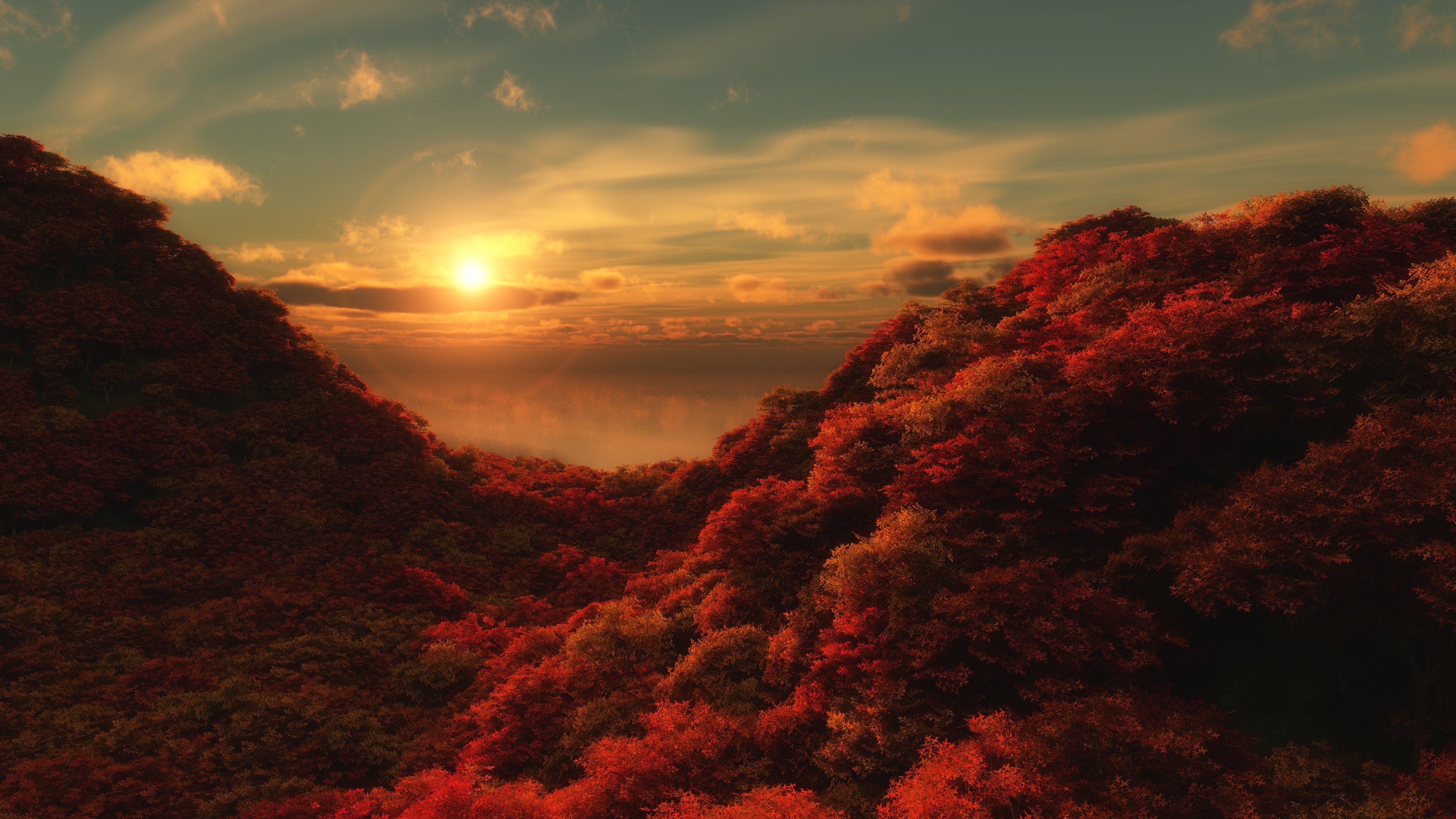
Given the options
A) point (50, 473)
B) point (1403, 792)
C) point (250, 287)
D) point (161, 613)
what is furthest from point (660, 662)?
point (250, 287)

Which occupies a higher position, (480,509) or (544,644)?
(480,509)

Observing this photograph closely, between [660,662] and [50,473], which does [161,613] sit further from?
[660,662]

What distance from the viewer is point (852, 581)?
21188 mm

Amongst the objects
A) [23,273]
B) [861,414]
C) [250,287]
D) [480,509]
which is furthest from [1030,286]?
[23,273]

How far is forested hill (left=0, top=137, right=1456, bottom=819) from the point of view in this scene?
14.6 meters

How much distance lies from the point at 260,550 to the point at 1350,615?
5020 centimetres

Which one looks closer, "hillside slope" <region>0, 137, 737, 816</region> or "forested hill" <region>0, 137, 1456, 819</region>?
"forested hill" <region>0, 137, 1456, 819</region>

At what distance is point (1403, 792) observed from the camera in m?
12.3

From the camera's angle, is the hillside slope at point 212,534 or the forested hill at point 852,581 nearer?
the forested hill at point 852,581

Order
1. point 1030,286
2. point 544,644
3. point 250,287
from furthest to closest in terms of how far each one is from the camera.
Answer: point 250,287
point 1030,286
point 544,644

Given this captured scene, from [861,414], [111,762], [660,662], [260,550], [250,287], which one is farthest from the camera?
[250,287]

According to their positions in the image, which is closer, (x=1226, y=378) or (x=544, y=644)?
(x=1226, y=378)

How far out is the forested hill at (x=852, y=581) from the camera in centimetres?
1460

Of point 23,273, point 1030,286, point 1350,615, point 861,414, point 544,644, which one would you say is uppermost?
point 23,273
